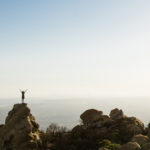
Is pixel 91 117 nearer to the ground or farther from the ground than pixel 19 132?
farther from the ground

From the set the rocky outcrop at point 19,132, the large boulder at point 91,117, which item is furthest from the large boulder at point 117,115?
the rocky outcrop at point 19,132

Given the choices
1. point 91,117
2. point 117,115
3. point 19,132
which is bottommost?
point 19,132

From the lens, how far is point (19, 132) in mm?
34312

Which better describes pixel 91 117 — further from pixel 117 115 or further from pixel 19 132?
pixel 19 132

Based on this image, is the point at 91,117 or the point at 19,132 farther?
the point at 91,117

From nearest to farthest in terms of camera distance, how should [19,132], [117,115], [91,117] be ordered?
[19,132]
[91,117]
[117,115]

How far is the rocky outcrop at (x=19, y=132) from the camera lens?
33497 millimetres

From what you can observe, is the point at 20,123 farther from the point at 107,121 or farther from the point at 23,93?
the point at 107,121

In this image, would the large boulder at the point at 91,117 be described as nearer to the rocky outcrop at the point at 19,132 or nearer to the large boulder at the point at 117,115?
the large boulder at the point at 117,115

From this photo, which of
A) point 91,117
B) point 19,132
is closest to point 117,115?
point 91,117

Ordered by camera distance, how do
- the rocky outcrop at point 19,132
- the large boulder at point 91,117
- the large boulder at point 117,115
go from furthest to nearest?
the large boulder at point 117,115 < the large boulder at point 91,117 < the rocky outcrop at point 19,132

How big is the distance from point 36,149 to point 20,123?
4.97 m

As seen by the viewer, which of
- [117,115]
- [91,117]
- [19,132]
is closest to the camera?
[19,132]

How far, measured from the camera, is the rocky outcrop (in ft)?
110
